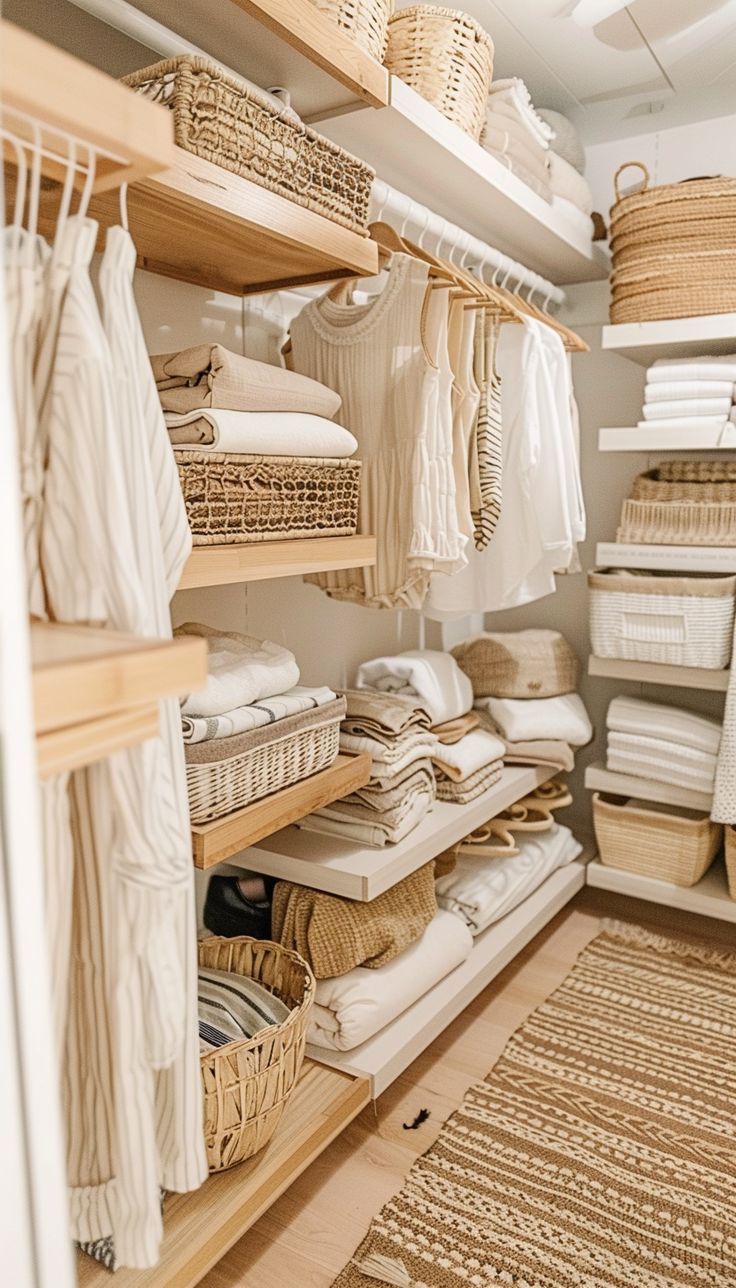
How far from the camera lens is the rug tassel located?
1.41 m

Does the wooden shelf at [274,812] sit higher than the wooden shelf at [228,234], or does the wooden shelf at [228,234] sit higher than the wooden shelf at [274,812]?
the wooden shelf at [228,234]

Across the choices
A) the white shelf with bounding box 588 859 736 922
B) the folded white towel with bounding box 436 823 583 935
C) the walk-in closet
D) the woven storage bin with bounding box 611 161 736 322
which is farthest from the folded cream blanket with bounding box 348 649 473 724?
the woven storage bin with bounding box 611 161 736 322

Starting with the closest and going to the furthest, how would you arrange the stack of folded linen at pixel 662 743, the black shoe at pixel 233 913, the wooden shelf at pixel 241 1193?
the wooden shelf at pixel 241 1193 → the black shoe at pixel 233 913 → the stack of folded linen at pixel 662 743

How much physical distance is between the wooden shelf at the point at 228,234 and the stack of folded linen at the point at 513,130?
88cm

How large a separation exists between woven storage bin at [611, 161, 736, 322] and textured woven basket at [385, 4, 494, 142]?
60 cm

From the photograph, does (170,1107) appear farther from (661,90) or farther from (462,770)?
(661,90)

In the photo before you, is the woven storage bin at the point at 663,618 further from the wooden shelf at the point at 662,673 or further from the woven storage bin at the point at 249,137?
the woven storage bin at the point at 249,137

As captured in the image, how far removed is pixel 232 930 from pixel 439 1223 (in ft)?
2.14

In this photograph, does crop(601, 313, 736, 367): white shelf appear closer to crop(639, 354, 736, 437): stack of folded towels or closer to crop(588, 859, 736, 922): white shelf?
crop(639, 354, 736, 437): stack of folded towels

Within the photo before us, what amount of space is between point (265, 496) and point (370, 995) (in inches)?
39.3

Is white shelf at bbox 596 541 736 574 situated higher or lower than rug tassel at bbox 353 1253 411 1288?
higher

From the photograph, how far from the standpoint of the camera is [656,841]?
2551mm

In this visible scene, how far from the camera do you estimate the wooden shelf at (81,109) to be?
2.03 feet

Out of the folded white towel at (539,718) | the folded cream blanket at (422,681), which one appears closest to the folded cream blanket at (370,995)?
the folded cream blanket at (422,681)
